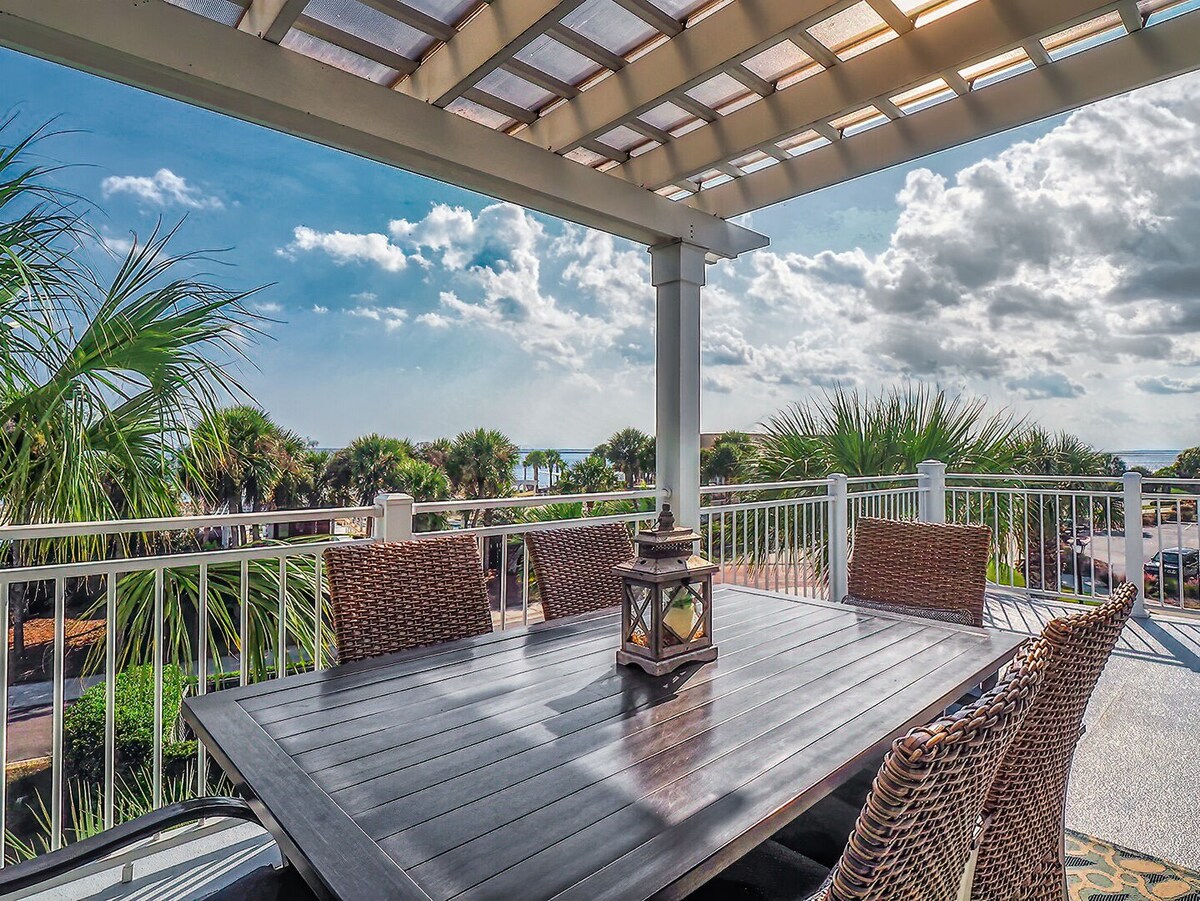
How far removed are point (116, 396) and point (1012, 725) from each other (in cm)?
402

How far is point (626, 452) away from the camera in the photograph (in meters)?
23.1

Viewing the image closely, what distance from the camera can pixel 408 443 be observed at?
71.3ft

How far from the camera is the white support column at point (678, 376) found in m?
4.04

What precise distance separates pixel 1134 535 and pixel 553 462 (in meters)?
19.7

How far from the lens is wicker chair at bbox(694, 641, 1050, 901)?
720 mm

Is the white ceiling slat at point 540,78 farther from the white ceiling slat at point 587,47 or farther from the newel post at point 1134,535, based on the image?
the newel post at point 1134,535

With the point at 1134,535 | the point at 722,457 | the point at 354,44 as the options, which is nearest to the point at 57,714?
the point at 354,44

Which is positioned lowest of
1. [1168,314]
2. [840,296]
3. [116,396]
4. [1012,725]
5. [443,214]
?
[1012,725]

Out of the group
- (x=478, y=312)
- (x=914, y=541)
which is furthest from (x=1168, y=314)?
(x=478, y=312)

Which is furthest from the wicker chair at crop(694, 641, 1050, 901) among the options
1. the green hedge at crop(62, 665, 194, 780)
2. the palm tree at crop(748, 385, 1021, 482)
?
the palm tree at crop(748, 385, 1021, 482)

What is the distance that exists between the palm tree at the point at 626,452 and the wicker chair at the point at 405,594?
20.8 m

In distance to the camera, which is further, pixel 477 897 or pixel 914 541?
pixel 914 541

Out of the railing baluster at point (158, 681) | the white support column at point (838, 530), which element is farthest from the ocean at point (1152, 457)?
the railing baluster at point (158, 681)

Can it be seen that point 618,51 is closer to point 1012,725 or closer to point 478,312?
point 1012,725
